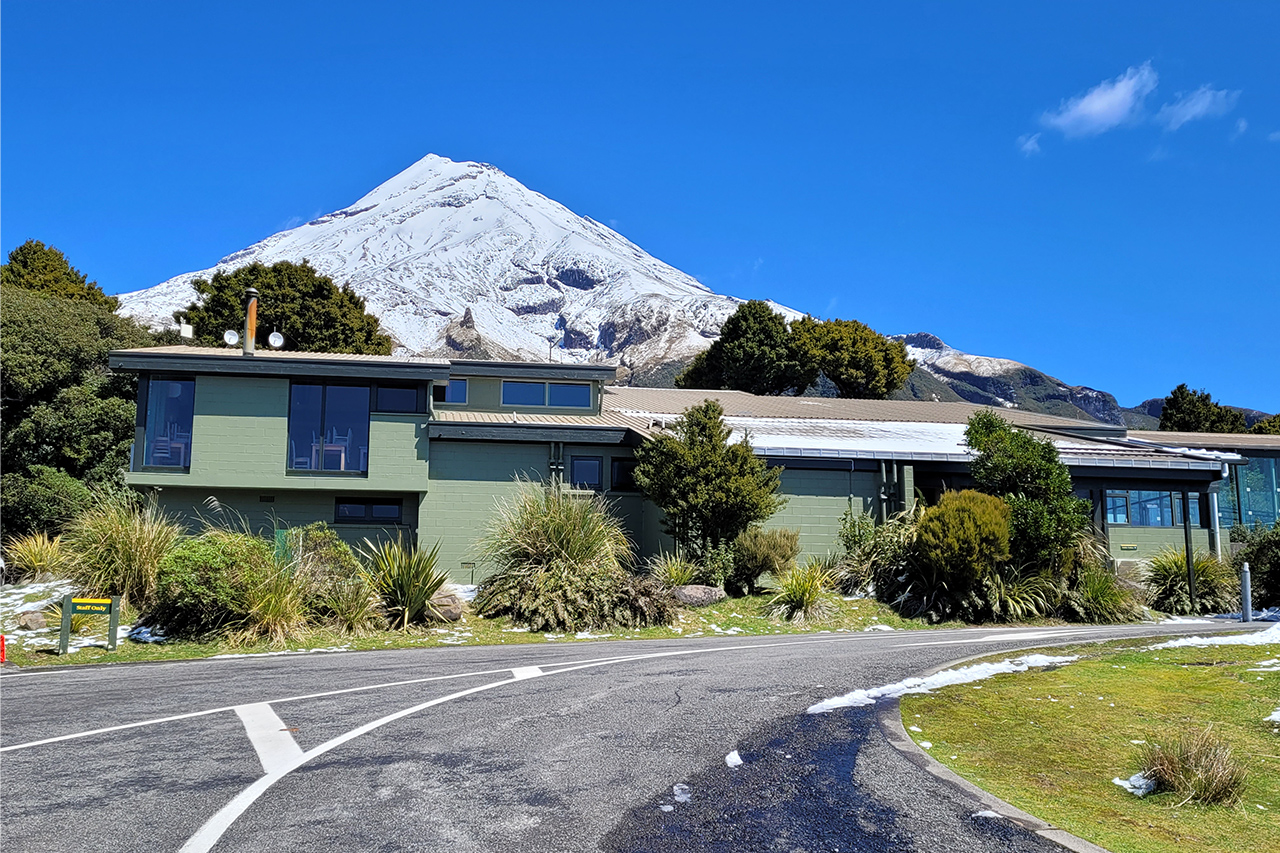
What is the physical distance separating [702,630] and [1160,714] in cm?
972

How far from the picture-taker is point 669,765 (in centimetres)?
624

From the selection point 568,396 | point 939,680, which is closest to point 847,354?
point 568,396

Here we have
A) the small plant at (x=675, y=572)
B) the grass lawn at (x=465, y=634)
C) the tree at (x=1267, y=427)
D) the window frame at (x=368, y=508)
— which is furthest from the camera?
the tree at (x=1267, y=427)

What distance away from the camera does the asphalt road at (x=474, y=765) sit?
16.1 feet

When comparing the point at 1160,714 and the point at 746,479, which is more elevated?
the point at 746,479

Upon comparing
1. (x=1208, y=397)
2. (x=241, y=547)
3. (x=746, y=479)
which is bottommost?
(x=241, y=547)

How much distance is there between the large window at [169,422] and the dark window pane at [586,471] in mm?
9100

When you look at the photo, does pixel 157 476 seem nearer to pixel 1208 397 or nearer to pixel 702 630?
pixel 702 630

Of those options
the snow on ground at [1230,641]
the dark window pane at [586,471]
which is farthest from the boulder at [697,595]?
the snow on ground at [1230,641]

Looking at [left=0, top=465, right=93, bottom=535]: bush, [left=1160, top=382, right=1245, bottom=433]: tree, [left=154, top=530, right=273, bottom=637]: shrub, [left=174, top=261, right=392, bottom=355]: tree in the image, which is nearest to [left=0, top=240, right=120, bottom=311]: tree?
[left=174, top=261, right=392, bottom=355]: tree

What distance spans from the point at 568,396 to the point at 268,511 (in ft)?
27.9

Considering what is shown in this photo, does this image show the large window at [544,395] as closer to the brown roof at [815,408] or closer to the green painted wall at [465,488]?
the green painted wall at [465,488]

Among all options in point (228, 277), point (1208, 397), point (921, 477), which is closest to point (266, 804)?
point (921, 477)

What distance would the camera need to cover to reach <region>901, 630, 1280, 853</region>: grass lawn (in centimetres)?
498
